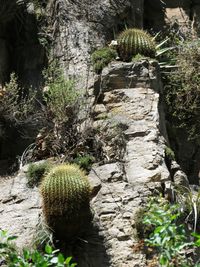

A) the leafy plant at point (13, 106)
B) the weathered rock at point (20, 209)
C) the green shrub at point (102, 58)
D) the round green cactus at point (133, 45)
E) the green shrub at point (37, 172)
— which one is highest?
the round green cactus at point (133, 45)

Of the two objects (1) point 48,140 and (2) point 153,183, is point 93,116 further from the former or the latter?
(2) point 153,183

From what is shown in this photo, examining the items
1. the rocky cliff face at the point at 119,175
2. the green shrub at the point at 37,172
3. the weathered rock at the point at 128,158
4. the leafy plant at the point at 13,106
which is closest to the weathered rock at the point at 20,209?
the rocky cliff face at the point at 119,175

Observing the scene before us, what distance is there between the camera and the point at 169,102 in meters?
12.4

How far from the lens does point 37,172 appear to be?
9984mm

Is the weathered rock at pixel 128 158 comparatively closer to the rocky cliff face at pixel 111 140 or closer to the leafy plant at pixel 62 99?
the rocky cliff face at pixel 111 140

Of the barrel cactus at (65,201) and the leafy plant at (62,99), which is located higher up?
the leafy plant at (62,99)

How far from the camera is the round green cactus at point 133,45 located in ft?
37.6

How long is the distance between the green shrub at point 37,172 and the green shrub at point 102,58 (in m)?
2.36

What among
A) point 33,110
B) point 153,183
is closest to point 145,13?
point 33,110

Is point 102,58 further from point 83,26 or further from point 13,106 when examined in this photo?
point 13,106

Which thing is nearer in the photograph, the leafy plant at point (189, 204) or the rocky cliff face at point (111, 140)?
the rocky cliff face at point (111, 140)

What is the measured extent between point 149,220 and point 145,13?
9462mm

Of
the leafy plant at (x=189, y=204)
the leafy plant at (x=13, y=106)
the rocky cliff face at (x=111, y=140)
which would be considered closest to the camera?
the rocky cliff face at (x=111, y=140)

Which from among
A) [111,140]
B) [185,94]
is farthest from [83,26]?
[111,140]
